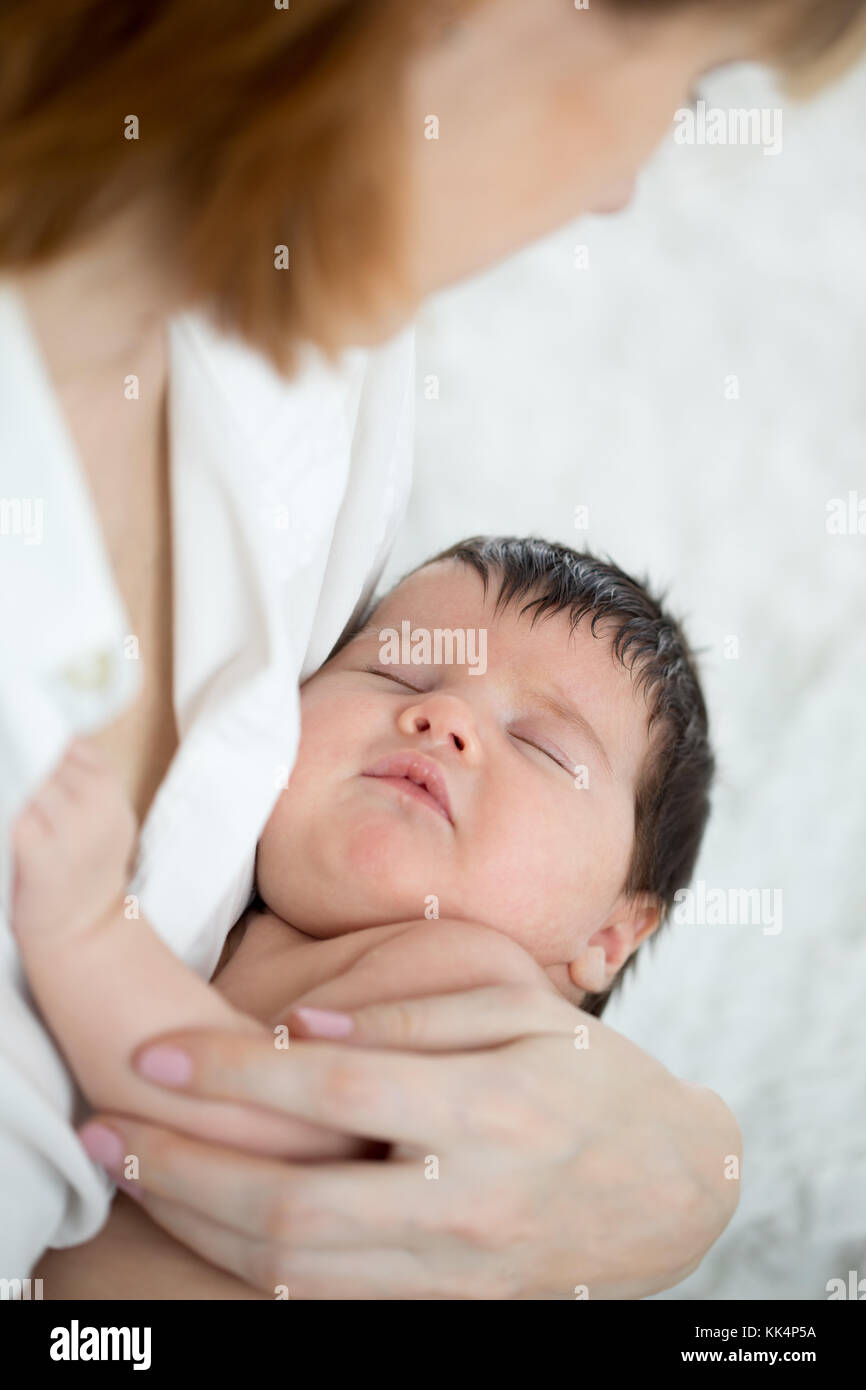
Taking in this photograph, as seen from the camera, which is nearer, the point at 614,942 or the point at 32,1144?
the point at 32,1144

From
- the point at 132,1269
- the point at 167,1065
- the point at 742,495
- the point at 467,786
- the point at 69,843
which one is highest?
the point at 742,495

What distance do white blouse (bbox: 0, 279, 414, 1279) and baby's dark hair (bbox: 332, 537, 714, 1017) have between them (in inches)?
10.1

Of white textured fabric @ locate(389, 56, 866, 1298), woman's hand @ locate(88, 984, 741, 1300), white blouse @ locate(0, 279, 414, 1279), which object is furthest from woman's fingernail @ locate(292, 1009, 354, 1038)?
white textured fabric @ locate(389, 56, 866, 1298)

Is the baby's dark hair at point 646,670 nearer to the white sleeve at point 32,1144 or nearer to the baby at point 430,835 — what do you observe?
the baby at point 430,835

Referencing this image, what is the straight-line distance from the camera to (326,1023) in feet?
2.53

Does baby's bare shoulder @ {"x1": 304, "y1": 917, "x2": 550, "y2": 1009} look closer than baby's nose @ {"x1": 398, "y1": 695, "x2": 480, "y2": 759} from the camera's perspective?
Yes

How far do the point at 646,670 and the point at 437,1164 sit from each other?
627 millimetres

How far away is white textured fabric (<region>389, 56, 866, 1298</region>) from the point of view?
55.2 inches

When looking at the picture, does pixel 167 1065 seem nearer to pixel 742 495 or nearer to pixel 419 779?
pixel 419 779

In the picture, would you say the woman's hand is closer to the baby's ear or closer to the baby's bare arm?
the baby's bare arm

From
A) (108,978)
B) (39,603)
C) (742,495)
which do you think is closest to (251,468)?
(39,603)

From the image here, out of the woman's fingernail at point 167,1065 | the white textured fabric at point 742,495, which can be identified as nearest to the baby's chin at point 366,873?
the woman's fingernail at point 167,1065

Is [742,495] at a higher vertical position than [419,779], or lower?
higher

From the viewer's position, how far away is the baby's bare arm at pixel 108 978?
70 centimetres
